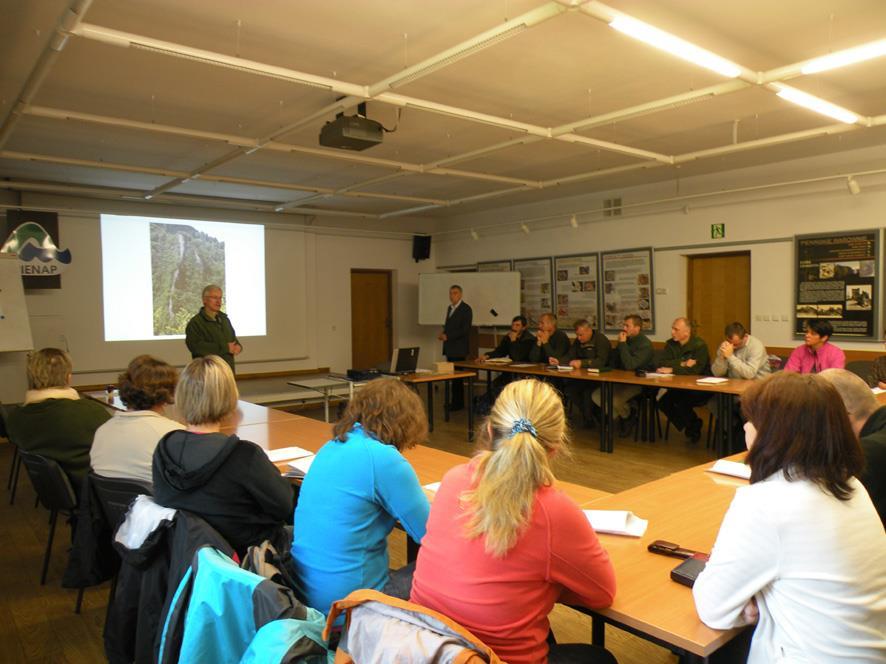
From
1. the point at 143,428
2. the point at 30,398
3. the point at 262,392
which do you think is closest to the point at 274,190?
the point at 262,392

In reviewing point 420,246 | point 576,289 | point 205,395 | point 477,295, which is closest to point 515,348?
point 576,289

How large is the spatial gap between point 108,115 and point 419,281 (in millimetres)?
6167

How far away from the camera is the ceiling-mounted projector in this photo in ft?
14.5

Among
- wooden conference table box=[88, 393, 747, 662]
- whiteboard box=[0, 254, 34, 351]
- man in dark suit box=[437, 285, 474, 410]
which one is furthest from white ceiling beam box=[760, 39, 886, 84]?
whiteboard box=[0, 254, 34, 351]

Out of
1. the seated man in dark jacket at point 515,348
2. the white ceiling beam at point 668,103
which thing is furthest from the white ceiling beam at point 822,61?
the seated man in dark jacket at point 515,348

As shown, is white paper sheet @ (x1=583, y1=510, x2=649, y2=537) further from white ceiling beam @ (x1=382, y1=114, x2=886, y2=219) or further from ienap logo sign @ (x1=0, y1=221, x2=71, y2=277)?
ienap logo sign @ (x1=0, y1=221, x2=71, y2=277)

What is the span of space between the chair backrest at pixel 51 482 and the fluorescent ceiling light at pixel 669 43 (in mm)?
3287

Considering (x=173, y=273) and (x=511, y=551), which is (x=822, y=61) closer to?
(x=511, y=551)

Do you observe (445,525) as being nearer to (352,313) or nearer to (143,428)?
(143,428)

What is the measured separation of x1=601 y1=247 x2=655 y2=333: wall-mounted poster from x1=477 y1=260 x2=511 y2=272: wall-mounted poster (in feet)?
Answer: 5.93

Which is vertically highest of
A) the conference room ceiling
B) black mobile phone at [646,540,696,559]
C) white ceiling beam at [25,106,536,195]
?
the conference room ceiling

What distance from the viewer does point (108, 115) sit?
520 centimetres

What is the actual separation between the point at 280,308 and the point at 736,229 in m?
6.25

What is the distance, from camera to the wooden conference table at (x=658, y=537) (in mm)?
1412
